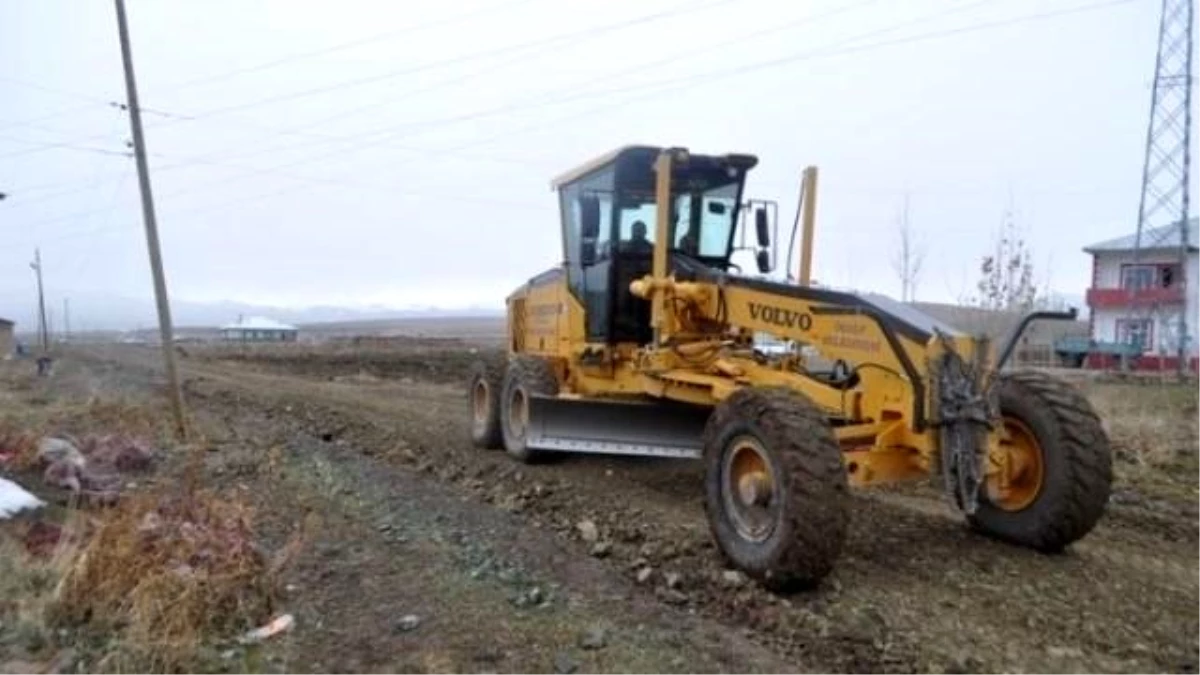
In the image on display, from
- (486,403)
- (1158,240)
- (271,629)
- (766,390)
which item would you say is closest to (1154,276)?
(1158,240)

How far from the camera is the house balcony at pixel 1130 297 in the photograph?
4516cm

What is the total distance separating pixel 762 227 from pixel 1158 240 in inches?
1883

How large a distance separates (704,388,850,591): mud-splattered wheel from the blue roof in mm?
47534

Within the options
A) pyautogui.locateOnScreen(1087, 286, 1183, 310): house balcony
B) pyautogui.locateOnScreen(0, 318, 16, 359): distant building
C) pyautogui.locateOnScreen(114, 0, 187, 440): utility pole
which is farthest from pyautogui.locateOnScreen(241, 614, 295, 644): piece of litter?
pyautogui.locateOnScreen(0, 318, 16, 359): distant building

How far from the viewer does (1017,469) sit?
6598 millimetres

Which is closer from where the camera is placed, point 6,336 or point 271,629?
point 271,629

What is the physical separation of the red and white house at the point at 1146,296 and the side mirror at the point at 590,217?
37744 mm

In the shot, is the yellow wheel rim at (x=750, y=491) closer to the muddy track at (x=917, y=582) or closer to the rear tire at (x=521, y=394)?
the muddy track at (x=917, y=582)

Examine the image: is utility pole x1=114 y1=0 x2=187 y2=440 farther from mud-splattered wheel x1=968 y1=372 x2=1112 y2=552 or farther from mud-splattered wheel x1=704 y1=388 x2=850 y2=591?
mud-splattered wheel x1=968 y1=372 x2=1112 y2=552

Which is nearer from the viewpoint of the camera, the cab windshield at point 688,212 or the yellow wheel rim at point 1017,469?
the yellow wheel rim at point 1017,469

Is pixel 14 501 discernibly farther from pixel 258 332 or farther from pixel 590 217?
pixel 258 332

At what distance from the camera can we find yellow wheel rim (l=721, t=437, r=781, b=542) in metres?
6.07

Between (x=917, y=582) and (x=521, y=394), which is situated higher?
(x=521, y=394)

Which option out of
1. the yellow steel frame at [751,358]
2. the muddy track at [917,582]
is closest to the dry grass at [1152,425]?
the muddy track at [917,582]
